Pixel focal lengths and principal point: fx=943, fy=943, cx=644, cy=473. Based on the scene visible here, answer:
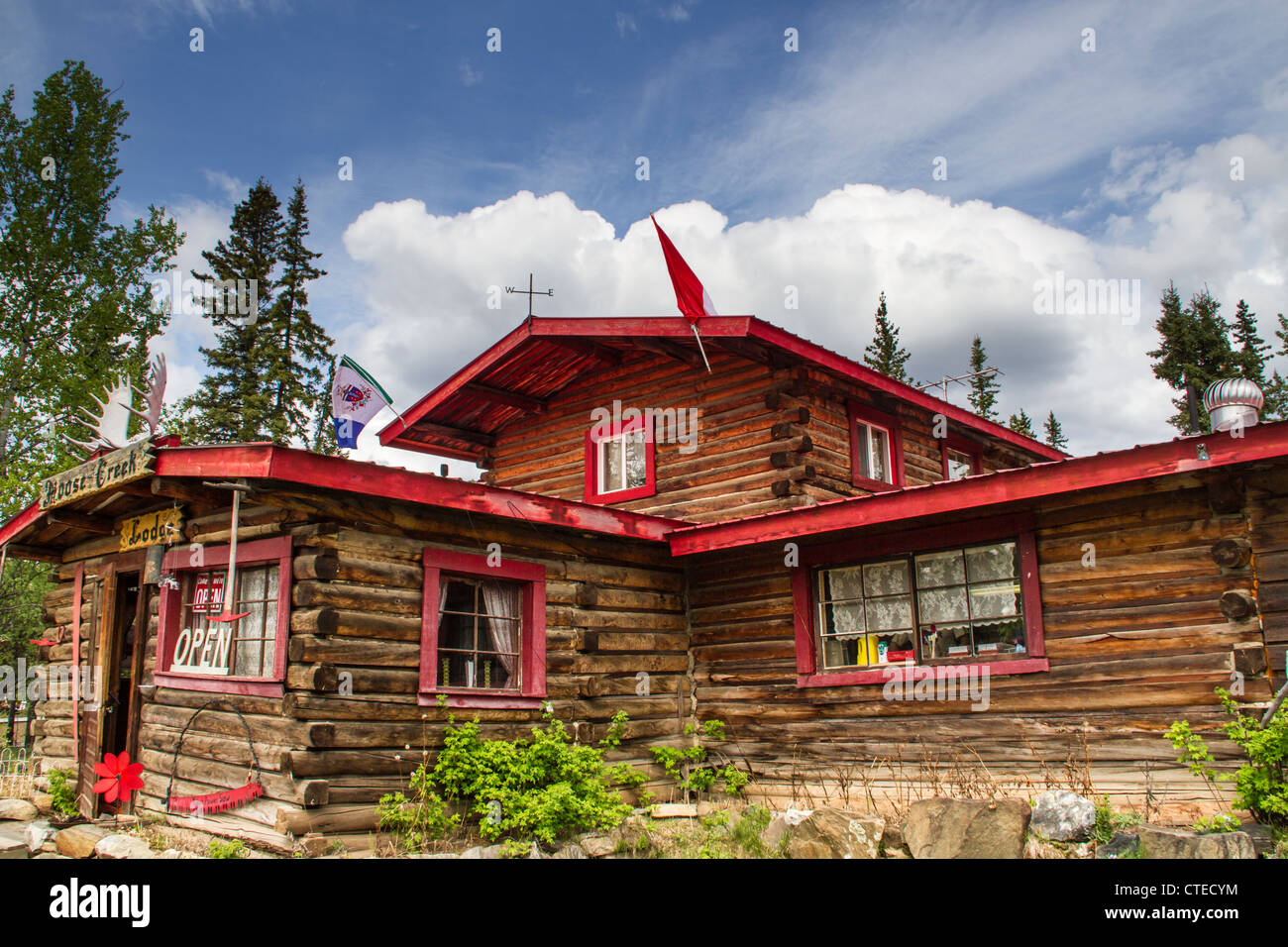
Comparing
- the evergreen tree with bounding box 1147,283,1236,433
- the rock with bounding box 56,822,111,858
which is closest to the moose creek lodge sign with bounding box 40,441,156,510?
the rock with bounding box 56,822,111,858

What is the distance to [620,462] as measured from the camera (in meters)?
14.5

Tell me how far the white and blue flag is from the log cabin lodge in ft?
5.14

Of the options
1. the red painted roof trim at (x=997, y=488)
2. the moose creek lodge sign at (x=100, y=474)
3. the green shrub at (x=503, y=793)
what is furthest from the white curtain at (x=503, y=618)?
the moose creek lodge sign at (x=100, y=474)

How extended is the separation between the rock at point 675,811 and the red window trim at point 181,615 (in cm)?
414

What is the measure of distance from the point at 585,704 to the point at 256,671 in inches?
135

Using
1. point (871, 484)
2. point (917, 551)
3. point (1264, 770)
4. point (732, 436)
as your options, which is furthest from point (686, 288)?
point (1264, 770)

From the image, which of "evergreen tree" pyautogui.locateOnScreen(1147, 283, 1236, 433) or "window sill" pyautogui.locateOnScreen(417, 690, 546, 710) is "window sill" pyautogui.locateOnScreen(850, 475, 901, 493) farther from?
"evergreen tree" pyautogui.locateOnScreen(1147, 283, 1236, 433)

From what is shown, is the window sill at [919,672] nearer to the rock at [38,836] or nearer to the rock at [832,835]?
the rock at [832,835]

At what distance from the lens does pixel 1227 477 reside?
799cm

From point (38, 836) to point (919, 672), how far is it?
9029 millimetres

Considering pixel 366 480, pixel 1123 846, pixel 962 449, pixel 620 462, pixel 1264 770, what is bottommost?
pixel 1123 846

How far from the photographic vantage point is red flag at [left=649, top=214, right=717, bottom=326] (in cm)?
1275

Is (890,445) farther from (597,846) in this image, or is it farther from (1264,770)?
(597,846)
